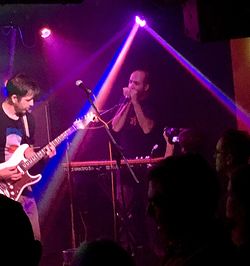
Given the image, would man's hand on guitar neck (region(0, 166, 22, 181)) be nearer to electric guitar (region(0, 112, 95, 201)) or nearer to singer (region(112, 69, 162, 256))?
electric guitar (region(0, 112, 95, 201))

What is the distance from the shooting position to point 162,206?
193cm

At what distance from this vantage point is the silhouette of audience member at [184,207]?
1.90m

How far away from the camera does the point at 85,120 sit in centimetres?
688

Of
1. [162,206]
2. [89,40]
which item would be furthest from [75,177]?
[162,206]

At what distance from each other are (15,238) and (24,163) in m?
5.56

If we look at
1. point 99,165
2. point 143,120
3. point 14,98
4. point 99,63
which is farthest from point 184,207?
point 99,63

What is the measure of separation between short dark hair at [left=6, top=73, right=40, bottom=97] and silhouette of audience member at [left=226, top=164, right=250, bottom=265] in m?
5.06

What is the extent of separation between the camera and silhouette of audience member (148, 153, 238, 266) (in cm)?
190

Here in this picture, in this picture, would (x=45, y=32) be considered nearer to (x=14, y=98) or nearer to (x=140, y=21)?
(x=14, y=98)

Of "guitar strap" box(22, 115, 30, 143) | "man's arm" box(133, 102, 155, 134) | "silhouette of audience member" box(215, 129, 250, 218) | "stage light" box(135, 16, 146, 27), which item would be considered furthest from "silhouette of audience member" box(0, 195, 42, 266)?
"stage light" box(135, 16, 146, 27)

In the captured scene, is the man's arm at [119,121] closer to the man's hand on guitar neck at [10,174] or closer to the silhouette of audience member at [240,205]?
the man's hand on guitar neck at [10,174]

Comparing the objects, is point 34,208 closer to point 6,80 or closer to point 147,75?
point 6,80

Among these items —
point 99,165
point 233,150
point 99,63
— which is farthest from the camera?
point 99,63

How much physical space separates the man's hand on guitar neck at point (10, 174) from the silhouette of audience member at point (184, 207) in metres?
4.94
